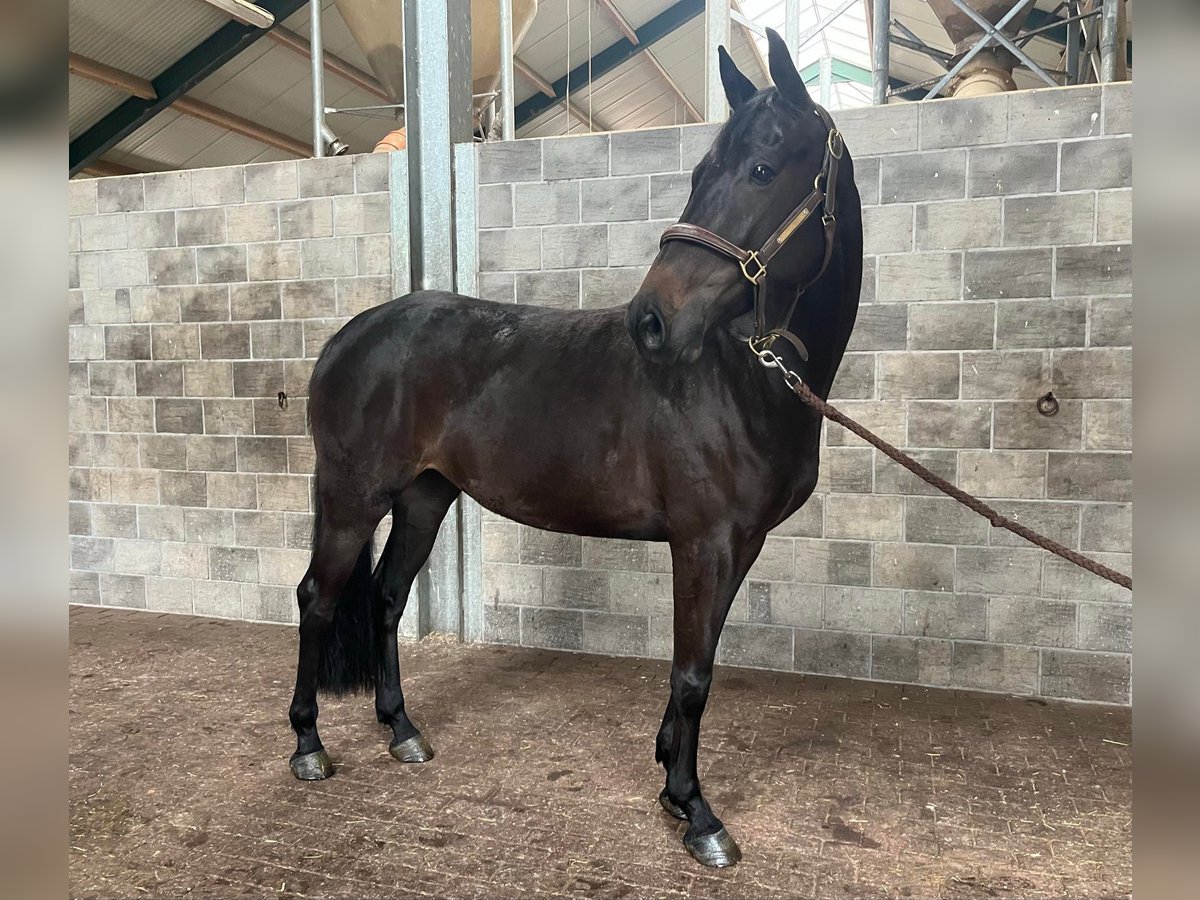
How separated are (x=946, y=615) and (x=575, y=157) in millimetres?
2331

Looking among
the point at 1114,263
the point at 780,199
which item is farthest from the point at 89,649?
the point at 1114,263

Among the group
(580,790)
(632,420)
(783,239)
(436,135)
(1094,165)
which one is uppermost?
(436,135)

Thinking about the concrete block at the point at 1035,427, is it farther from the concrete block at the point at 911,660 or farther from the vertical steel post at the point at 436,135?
the vertical steel post at the point at 436,135

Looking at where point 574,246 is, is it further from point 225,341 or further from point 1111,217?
point 1111,217

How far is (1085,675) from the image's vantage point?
273cm

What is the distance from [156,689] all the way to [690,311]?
8.32ft

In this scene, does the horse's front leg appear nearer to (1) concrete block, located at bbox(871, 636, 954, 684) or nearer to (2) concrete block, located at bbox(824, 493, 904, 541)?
(2) concrete block, located at bbox(824, 493, 904, 541)

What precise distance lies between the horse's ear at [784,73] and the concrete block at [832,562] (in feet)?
5.81

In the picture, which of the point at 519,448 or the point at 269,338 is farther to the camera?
the point at 269,338

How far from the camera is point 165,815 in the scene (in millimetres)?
2006

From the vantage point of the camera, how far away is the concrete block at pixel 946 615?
2.82m

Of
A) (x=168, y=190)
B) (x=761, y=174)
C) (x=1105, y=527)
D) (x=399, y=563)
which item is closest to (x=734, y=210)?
(x=761, y=174)

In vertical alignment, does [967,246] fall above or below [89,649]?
above
